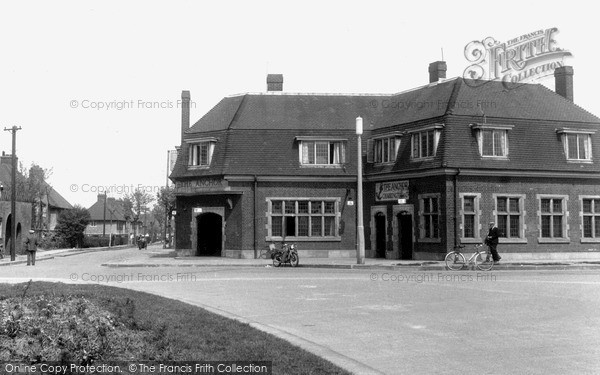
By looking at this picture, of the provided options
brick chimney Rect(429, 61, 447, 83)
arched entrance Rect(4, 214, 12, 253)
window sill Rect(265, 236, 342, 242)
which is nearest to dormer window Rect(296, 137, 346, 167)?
window sill Rect(265, 236, 342, 242)

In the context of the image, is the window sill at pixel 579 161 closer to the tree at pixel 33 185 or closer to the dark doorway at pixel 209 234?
the dark doorway at pixel 209 234

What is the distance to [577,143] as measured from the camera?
3338 cm

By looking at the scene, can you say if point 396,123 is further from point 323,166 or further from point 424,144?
point 323,166

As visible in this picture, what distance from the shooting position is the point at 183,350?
7793 mm

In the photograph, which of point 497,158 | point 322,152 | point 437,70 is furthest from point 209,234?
point 497,158

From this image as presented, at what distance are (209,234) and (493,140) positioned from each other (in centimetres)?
1656

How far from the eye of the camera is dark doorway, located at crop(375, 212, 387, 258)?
35531mm

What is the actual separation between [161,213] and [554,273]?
9034 cm

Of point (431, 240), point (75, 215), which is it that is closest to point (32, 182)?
point (75, 215)

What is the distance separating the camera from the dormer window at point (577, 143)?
33062 mm

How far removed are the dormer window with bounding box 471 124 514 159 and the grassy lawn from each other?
79.0 ft

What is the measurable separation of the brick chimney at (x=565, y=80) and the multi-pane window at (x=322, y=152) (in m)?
13.0

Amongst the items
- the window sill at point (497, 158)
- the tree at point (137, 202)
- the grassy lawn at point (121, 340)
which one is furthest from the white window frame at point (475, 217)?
the tree at point (137, 202)

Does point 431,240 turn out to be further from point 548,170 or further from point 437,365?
point 437,365
